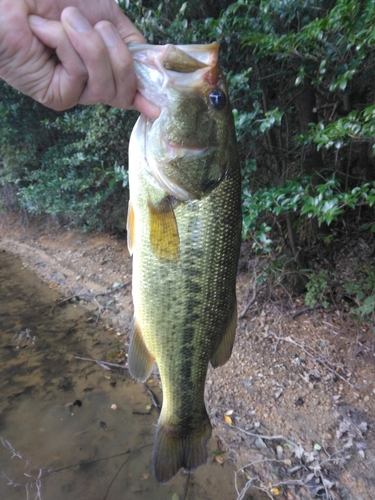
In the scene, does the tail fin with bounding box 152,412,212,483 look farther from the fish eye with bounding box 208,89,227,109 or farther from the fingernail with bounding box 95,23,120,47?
the fingernail with bounding box 95,23,120,47

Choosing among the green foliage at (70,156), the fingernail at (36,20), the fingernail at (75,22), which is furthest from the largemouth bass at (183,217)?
the green foliage at (70,156)

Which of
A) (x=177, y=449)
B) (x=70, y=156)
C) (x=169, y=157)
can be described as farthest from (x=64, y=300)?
(x=169, y=157)

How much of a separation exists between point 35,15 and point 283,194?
6.71 feet

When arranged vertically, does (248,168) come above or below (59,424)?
above

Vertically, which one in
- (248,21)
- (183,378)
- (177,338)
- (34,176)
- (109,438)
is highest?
(248,21)

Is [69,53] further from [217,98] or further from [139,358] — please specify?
[139,358]

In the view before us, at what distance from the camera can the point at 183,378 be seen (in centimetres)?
175

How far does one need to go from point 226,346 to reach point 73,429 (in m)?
2.54

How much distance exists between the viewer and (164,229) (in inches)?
59.8

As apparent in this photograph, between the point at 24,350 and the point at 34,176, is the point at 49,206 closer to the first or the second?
the point at 34,176

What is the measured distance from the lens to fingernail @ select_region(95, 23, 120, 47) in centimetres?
120

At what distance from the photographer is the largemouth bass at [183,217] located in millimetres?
1382

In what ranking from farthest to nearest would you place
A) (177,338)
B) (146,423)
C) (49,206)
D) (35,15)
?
(49,206)
(146,423)
(177,338)
(35,15)

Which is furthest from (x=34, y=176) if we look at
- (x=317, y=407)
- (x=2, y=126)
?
(x=317, y=407)
